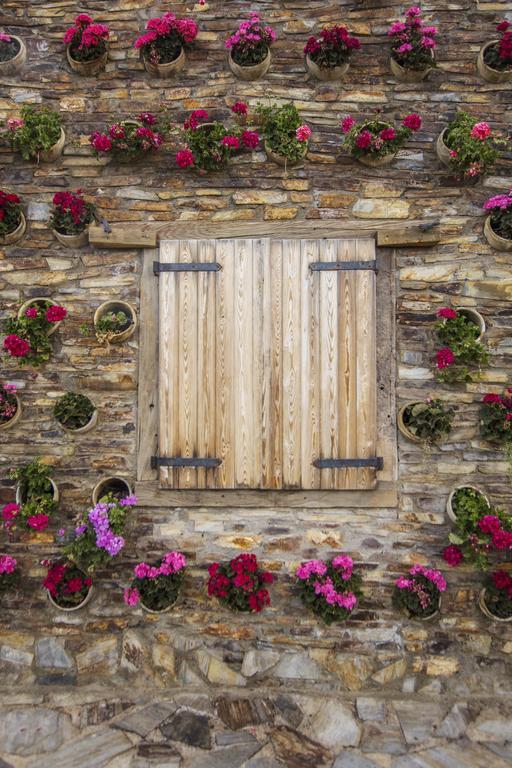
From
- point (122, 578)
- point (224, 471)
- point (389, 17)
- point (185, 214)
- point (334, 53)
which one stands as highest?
point (389, 17)

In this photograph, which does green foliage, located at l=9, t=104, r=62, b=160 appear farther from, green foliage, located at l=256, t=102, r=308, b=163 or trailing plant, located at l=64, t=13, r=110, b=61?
green foliage, located at l=256, t=102, r=308, b=163

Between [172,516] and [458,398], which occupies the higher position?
[458,398]

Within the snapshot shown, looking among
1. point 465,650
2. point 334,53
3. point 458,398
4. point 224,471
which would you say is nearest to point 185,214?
point 334,53

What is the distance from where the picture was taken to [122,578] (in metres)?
4.03

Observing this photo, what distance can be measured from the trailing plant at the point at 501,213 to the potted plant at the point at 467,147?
0.26m

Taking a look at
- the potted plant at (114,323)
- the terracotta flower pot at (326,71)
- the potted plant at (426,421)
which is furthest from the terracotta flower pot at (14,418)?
the terracotta flower pot at (326,71)

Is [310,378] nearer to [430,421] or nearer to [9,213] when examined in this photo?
[430,421]

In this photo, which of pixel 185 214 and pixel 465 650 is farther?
pixel 185 214

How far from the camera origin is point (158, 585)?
384 centimetres

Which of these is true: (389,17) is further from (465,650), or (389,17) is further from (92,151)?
(465,650)

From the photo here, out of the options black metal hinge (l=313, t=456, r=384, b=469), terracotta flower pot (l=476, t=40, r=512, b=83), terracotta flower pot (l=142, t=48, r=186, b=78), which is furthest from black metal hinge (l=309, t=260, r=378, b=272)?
terracotta flower pot (l=142, t=48, r=186, b=78)

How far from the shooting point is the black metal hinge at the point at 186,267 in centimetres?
409

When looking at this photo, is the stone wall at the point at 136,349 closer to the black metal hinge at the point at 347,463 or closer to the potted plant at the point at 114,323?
the potted plant at the point at 114,323

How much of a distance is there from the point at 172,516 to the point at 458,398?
96.7 inches
